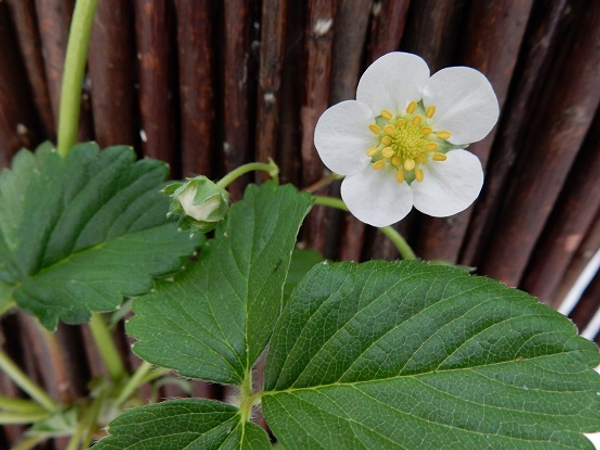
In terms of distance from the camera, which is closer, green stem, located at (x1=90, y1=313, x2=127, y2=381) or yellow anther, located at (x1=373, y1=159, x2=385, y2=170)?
yellow anther, located at (x1=373, y1=159, x2=385, y2=170)

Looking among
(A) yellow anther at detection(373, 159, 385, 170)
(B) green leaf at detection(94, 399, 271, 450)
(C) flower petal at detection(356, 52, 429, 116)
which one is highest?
(C) flower petal at detection(356, 52, 429, 116)

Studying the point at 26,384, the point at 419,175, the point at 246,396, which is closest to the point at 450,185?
the point at 419,175

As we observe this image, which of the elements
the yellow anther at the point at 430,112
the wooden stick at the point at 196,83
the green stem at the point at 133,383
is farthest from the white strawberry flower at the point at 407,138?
the green stem at the point at 133,383

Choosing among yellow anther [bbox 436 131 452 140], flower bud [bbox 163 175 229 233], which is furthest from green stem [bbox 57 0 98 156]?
yellow anther [bbox 436 131 452 140]

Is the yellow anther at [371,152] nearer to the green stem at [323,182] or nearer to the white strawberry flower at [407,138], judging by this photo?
the white strawberry flower at [407,138]

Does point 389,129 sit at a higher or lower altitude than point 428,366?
higher

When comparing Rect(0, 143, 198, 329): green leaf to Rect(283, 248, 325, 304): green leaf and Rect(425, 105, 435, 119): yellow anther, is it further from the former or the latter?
Rect(425, 105, 435, 119): yellow anther

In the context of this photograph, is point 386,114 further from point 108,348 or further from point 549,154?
point 108,348

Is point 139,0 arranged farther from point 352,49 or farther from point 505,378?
point 505,378
